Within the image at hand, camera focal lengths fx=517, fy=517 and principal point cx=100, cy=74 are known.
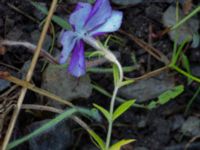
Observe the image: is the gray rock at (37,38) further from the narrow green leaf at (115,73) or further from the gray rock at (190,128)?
the gray rock at (190,128)

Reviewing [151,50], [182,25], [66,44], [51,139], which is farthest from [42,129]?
[182,25]

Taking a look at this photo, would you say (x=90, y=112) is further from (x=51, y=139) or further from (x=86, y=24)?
(x=86, y=24)

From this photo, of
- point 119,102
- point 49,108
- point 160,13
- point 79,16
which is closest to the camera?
point 79,16

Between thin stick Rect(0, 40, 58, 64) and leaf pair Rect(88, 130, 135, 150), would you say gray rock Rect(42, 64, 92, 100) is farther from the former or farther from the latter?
leaf pair Rect(88, 130, 135, 150)

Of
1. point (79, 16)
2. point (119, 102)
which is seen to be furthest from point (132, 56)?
point (79, 16)

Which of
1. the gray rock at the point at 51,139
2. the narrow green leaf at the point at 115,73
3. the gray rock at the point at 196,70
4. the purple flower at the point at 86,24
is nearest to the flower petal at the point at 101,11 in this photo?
the purple flower at the point at 86,24

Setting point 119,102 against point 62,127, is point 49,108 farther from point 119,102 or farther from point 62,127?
point 119,102
